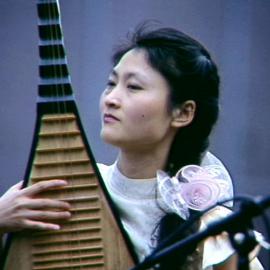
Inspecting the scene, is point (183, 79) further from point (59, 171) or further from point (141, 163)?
point (59, 171)

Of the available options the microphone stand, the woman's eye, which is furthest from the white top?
the microphone stand

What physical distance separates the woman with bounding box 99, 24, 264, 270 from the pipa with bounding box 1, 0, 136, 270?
0.09 m

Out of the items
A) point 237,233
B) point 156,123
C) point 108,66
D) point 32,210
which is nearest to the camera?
point 237,233

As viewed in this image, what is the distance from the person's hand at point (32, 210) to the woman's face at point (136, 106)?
0.63 feet

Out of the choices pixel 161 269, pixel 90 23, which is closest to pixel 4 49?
pixel 90 23

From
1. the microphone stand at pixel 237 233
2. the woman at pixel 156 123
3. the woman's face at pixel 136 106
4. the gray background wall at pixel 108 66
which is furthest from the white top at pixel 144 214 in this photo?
the gray background wall at pixel 108 66

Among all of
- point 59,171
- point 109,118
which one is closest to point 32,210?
point 59,171

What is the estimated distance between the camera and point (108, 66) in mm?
3791

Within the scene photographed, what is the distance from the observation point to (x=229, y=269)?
6.58ft

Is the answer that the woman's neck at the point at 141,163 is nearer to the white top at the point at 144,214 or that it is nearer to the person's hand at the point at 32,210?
the white top at the point at 144,214

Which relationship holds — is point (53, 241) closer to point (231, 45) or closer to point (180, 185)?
point (180, 185)

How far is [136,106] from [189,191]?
0.26m

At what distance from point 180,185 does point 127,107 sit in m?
0.25

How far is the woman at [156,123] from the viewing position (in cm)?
194
